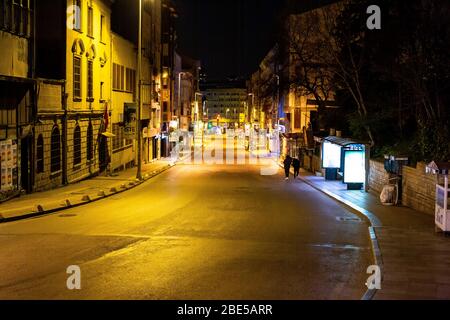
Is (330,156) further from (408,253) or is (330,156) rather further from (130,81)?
(408,253)

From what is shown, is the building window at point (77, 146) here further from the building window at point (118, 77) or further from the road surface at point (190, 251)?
the building window at point (118, 77)

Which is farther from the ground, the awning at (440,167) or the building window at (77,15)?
the building window at (77,15)

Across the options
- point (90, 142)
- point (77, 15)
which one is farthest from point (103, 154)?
point (77, 15)

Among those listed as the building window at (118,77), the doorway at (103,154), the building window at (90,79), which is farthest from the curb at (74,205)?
the building window at (118,77)

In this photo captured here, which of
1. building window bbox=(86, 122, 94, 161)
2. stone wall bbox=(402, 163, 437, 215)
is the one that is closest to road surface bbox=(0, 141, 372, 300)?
stone wall bbox=(402, 163, 437, 215)

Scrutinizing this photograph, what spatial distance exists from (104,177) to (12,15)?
14.8 metres

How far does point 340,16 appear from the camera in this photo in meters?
46.5

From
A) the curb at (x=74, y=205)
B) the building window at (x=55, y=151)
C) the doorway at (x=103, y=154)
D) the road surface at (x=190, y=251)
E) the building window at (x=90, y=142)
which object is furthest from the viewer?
the doorway at (x=103, y=154)

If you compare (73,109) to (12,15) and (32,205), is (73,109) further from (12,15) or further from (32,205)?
(32,205)

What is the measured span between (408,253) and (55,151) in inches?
791

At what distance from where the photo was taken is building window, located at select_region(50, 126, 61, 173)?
30109mm

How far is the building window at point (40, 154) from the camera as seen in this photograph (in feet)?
91.5

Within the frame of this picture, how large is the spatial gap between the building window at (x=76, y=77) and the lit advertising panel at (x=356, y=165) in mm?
14153
